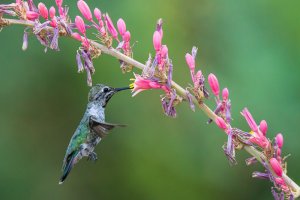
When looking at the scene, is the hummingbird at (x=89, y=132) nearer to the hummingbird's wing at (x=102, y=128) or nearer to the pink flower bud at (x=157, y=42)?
the hummingbird's wing at (x=102, y=128)

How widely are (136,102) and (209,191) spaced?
102cm

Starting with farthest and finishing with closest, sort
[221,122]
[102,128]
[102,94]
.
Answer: [102,94]
[102,128]
[221,122]

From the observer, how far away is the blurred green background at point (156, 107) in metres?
5.06

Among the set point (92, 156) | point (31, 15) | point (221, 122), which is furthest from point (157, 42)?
point (92, 156)

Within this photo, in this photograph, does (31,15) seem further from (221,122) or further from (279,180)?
(279,180)

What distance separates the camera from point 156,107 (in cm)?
562

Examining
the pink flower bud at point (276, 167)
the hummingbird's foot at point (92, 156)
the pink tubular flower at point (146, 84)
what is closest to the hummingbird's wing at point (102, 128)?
the pink tubular flower at point (146, 84)

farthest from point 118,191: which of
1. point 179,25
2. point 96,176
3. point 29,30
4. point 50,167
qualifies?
point 29,30

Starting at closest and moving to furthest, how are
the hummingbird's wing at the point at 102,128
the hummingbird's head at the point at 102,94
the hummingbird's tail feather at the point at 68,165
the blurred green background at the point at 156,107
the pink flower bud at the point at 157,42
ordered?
1. the pink flower bud at the point at 157,42
2. the hummingbird's wing at the point at 102,128
3. the hummingbird's tail feather at the point at 68,165
4. the hummingbird's head at the point at 102,94
5. the blurred green background at the point at 156,107

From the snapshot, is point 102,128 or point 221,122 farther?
point 102,128

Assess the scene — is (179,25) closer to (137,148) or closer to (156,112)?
(156,112)

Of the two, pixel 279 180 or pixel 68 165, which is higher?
pixel 279 180

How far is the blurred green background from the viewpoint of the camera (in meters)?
5.06

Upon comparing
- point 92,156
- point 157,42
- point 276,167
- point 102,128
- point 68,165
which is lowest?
point 68,165
